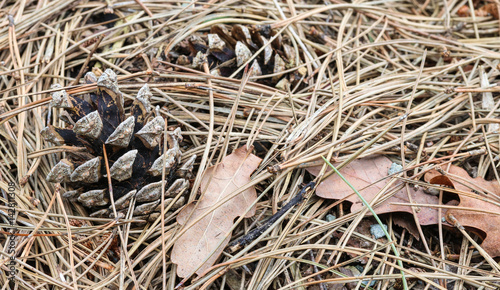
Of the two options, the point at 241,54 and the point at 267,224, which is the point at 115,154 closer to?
the point at 267,224

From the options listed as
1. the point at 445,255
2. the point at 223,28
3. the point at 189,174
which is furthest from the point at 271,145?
the point at 445,255

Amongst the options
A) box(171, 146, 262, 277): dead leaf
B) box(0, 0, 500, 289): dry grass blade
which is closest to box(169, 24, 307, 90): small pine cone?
box(0, 0, 500, 289): dry grass blade

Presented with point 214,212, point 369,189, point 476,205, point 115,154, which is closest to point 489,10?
point 476,205

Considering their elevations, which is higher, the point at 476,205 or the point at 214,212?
the point at 214,212

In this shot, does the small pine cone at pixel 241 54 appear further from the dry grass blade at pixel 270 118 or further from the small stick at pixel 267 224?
the small stick at pixel 267 224

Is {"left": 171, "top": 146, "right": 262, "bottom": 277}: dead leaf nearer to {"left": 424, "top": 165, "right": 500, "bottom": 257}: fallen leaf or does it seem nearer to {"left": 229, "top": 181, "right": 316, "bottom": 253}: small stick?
{"left": 229, "top": 181, "right": 316, "bottom": 253}: small stick

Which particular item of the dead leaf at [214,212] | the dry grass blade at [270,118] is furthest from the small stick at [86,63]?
the dead leaf at [214,212]
